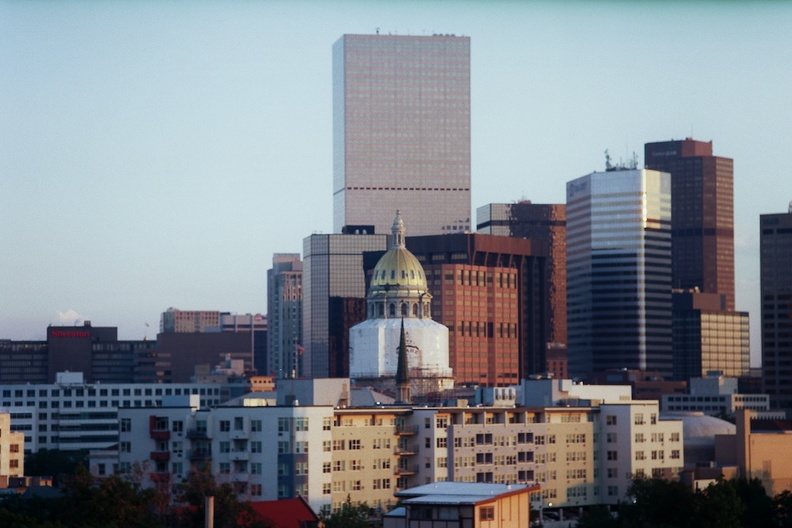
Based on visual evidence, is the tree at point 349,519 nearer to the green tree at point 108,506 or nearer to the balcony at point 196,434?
the green tree at point 108,506

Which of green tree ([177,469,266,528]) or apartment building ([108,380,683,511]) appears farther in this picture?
apartment building ([108,380,683,511])

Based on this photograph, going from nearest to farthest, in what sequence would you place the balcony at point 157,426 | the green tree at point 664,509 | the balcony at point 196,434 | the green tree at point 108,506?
the green tree at point 108,506 → the green tree at point 664,509 → the balcony at point 196,434 → the balcony at point 157,426

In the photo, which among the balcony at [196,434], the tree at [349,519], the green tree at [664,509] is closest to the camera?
the tree at [349,519]

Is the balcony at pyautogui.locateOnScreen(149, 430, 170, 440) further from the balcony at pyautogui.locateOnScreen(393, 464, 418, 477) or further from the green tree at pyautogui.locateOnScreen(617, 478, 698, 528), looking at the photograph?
the green tree at pyautogui.locateOnScreen(617, 478, 698, 528)

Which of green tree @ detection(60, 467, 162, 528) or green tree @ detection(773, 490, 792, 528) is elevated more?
green tree @ detection(60, 467, 162, 528)

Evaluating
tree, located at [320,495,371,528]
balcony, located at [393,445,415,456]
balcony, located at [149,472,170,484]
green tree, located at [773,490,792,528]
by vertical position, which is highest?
balcony, located at [393,445,415,456]

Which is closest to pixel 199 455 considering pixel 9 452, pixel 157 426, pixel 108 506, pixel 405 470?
pixel 157 426

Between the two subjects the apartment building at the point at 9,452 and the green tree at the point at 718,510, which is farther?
the apartment building at the point at 9,452

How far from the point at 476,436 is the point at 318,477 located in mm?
18366

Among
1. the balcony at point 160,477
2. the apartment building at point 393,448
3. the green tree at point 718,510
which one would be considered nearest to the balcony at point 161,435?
the apartment building at point 393,448

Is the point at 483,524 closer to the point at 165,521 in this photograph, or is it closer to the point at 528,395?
the point at 165,521

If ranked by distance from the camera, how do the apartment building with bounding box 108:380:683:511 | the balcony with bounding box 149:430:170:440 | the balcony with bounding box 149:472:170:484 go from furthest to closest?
the balcony with bounding box 149:430:170:440
the apartment building with bounding box 108:380:683:511
the balcony with bounding box 149:472:170:484

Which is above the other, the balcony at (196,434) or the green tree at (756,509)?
the balcony at (196,434)

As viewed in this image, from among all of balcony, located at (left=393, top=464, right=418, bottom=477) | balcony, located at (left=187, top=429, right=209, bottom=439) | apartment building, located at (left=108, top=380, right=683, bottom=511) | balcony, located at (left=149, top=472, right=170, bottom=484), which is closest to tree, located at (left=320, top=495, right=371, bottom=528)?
apartment building, located at (left=108, top=380, right=683, bottom=511)
